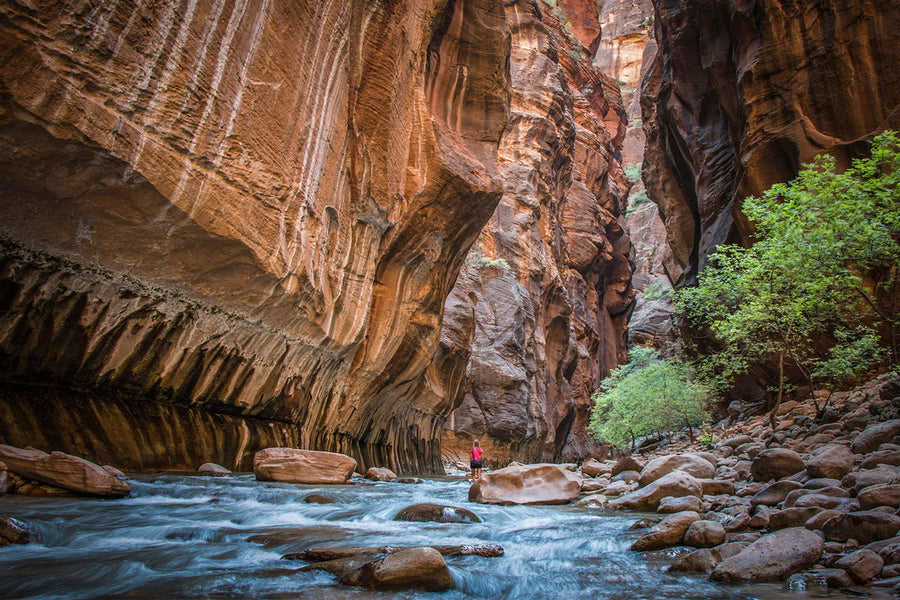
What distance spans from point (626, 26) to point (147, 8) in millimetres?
94374

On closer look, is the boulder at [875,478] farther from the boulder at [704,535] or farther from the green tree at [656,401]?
the green tree at [656,401]

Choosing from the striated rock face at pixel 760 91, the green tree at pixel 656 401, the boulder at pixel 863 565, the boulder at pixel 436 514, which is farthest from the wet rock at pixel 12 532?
the green tree at pixel 656 401

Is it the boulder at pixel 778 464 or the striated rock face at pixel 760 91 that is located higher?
the striated rock face at pixel 760 91

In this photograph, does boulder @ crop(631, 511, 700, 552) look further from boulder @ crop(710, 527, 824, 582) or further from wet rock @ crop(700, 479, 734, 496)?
wet rock @ crop(700, 479, 734, 496)

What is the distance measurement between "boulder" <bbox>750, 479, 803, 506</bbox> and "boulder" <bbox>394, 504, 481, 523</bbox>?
385cm

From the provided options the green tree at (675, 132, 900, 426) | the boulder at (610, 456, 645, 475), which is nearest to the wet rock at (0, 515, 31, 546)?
the green tree at (675, 132, 900, 426)

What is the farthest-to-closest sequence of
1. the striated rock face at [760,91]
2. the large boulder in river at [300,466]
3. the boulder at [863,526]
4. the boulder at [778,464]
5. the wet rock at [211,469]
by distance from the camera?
the striated rock face at [760,91], the large boulder in river at [300,466], the wet rock at [211,469], the boulder at [778,464], the boulder at [863,526]

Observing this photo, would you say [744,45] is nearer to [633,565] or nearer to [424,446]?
[424,446]

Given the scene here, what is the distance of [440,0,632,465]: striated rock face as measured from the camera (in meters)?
28.2

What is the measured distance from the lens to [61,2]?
5641mm

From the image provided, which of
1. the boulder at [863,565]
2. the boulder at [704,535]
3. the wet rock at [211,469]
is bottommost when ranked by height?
the boulder at [704,535]

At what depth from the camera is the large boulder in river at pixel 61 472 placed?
20.4 feet

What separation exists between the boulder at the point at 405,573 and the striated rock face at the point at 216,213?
562cm

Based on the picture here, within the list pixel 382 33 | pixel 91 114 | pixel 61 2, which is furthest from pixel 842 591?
pixel 382 33
